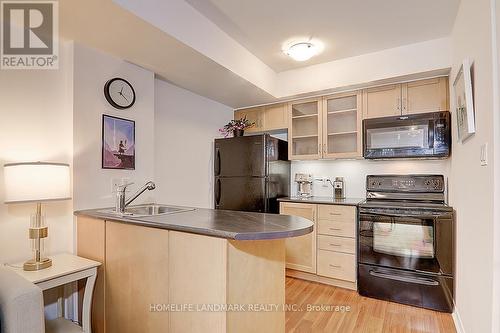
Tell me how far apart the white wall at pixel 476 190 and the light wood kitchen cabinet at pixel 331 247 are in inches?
35.4

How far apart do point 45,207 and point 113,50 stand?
136cm

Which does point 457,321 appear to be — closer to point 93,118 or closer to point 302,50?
point 302,50

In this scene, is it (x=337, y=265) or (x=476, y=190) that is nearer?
(x=476, y=190)

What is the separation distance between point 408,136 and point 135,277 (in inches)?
111

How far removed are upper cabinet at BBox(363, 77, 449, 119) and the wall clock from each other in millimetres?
2514

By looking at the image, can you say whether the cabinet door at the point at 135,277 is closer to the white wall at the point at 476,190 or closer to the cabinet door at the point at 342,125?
the white wall at the point at 476,190

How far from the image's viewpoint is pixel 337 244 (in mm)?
2844

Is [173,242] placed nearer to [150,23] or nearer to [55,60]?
[150,23]

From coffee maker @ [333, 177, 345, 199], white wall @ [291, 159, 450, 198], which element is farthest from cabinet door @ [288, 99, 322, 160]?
coffee maker @ [333, 177, 345, 199]

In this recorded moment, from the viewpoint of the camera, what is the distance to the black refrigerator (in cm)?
319

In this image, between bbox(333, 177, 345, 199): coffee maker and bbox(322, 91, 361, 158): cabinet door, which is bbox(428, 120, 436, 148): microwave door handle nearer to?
bbox(322, 91, 361, 158): cabinet door

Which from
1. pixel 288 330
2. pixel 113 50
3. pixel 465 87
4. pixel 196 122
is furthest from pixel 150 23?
pixel 288 330

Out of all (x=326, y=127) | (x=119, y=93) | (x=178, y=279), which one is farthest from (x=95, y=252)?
(x=326, y=127)

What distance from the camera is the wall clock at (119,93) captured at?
2.26 meters
